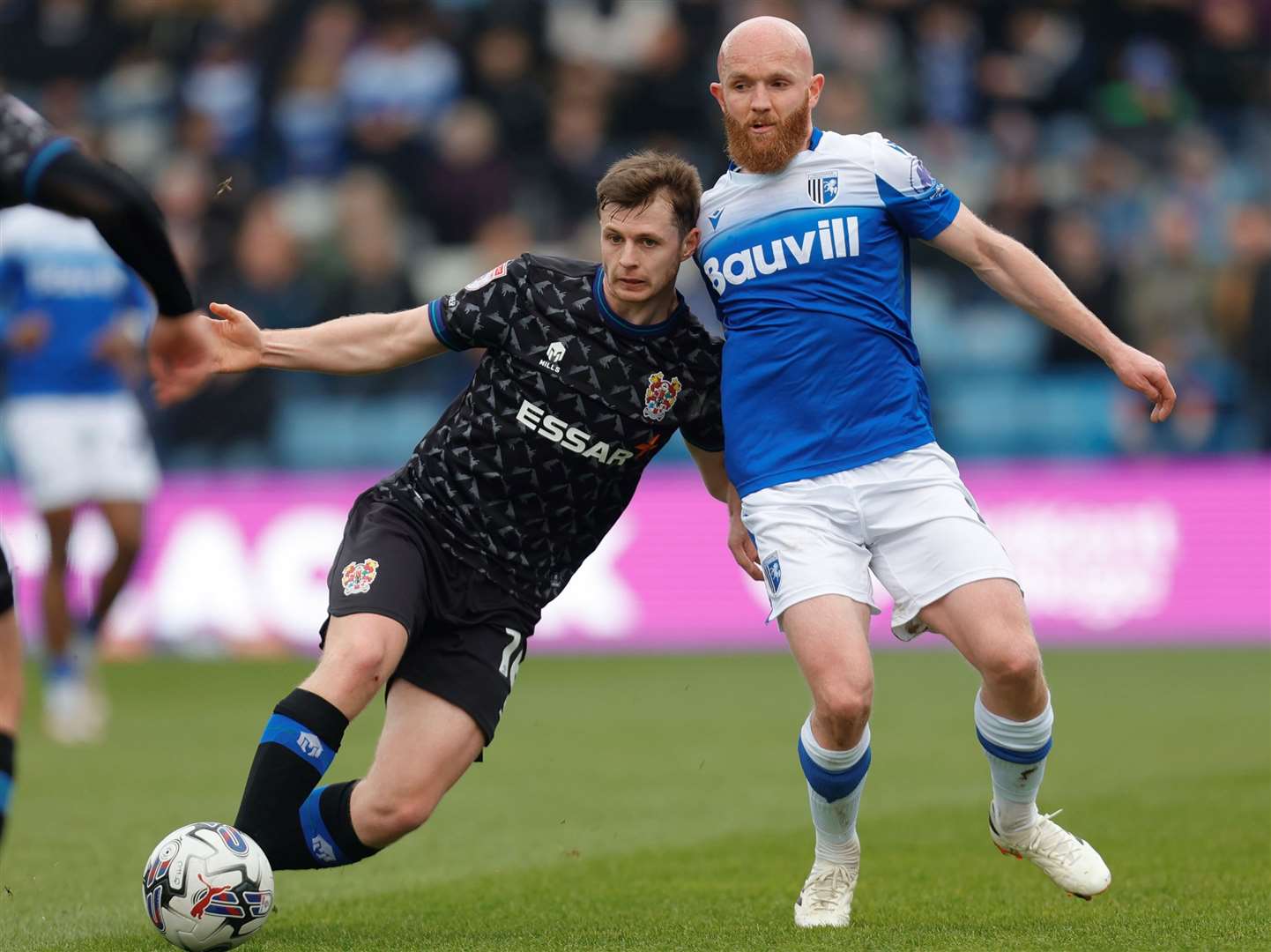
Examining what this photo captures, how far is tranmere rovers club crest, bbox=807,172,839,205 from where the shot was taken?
20.3 ft

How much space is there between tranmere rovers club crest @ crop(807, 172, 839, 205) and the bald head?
343mm

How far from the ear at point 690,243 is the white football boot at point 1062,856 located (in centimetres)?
216

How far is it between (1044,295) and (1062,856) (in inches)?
72.1

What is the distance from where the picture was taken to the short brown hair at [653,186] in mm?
6137

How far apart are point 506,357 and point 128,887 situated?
8.27 ft

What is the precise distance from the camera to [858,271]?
6.22 meters

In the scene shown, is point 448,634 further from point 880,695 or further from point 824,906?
point 880,695

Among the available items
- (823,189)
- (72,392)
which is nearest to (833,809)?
(823,189)

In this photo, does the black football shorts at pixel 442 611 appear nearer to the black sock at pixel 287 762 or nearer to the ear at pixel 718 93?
the black sock at pixel 287 762

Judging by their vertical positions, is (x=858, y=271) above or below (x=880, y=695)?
above

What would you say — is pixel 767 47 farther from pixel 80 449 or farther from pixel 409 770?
pixel 80 449

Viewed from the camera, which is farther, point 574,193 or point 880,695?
point 574,193

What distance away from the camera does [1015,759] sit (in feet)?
20.3

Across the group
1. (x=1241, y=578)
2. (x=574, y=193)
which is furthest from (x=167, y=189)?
(x=1241, y=578)
